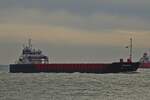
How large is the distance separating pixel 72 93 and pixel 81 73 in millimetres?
66771

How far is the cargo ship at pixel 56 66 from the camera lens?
125938 millimetres

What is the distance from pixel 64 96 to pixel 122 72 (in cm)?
6747

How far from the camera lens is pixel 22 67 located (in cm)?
14175

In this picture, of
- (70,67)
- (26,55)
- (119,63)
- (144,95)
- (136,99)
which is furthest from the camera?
(26,55)

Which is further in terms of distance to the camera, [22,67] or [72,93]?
[22,67]

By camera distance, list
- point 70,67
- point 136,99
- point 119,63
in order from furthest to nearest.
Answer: point 70,67 < point 119,63 < point 136,99

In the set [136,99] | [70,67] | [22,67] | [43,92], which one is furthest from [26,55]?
[136,99]

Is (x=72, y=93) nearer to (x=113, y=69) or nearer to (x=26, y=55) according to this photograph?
(x=113, y=69)

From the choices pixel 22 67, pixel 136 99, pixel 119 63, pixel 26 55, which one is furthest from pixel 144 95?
pixel 26 55

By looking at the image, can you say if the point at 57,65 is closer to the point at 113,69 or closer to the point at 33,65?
the point at 33,65

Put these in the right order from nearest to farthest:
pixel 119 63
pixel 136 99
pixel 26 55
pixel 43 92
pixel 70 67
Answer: pixel 136 99 < pixel 43 92 < pixel 119 63 < pixel 70 67 < pixel 26 55

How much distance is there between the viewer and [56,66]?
445ft

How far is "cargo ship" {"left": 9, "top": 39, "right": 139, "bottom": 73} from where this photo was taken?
4958 inches

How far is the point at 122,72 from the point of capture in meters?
127
